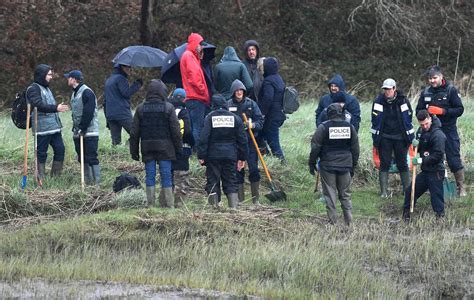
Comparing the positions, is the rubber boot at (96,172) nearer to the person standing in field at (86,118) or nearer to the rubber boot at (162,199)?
the person standing in field at (86,118)

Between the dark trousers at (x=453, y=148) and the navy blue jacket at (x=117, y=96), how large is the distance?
5120 millimetres

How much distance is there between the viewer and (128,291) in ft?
35.0

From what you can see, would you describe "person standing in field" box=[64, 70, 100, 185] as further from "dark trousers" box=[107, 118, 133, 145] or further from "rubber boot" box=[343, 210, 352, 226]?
"rubber boot" box=[343, 210, 352, 226]

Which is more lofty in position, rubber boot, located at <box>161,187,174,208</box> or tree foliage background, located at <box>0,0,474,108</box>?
tree foliage background, located at <box>0,0,474,108</box>

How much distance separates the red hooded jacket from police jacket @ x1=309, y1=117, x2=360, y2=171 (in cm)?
296

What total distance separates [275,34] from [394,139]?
17098mm

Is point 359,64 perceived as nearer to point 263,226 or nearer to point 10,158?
point 10,158

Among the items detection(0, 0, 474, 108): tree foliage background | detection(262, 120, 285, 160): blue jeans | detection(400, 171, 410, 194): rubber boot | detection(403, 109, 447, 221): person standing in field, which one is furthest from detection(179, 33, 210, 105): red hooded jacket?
detection(0, 0, 474, 108): tree foliage background

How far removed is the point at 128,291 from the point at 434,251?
417cm

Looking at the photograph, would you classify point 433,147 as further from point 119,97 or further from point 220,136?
point 119,97

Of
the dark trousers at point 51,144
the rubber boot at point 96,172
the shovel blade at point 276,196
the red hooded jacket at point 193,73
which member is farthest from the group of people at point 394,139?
the dark trousers at point 51,144

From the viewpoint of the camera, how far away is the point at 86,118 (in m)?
15.7

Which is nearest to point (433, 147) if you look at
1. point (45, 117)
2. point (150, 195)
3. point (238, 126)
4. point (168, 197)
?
point (238, 126)

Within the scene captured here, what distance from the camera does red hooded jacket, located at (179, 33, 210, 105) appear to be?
16250 millimetres
